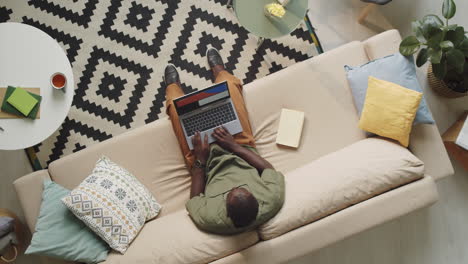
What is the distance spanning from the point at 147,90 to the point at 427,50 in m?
1.62

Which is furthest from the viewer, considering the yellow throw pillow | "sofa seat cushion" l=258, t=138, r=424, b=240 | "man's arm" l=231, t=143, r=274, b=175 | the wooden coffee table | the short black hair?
the wooden coffee table

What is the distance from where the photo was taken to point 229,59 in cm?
235

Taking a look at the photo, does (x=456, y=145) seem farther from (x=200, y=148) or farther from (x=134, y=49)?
(x=134, y=49)

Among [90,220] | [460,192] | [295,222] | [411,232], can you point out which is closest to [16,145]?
[90,220]

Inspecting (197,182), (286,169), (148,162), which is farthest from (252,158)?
(148,162)

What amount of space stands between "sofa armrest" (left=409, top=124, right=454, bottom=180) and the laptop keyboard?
3.06 ft

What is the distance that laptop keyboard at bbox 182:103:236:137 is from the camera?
1928 millimetres

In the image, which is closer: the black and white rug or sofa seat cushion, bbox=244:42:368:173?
sofa seat cushion, bbox=244:42:368:173

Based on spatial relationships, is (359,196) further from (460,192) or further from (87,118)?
(87,118)

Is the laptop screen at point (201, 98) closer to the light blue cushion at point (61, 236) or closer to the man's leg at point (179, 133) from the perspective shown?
the man's leg at point (179, 133)

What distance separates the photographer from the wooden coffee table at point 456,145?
2131 mm

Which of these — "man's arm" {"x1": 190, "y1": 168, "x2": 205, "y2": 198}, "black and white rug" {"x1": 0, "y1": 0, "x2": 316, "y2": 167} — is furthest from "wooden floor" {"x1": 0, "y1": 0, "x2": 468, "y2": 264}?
"man's arm" {"x1": 190, "y1": 168, "x2": 205, "y2": 198}

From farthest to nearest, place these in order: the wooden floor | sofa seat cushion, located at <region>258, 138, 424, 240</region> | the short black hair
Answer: the wooden floor < sofa seat cushion, located at <region>258, 138, 424, 240</region> < the short black hair

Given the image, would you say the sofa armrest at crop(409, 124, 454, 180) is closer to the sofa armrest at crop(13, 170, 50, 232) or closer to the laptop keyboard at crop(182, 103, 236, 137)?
the laptop keyboard at crop(182, 103, 236, 137)
